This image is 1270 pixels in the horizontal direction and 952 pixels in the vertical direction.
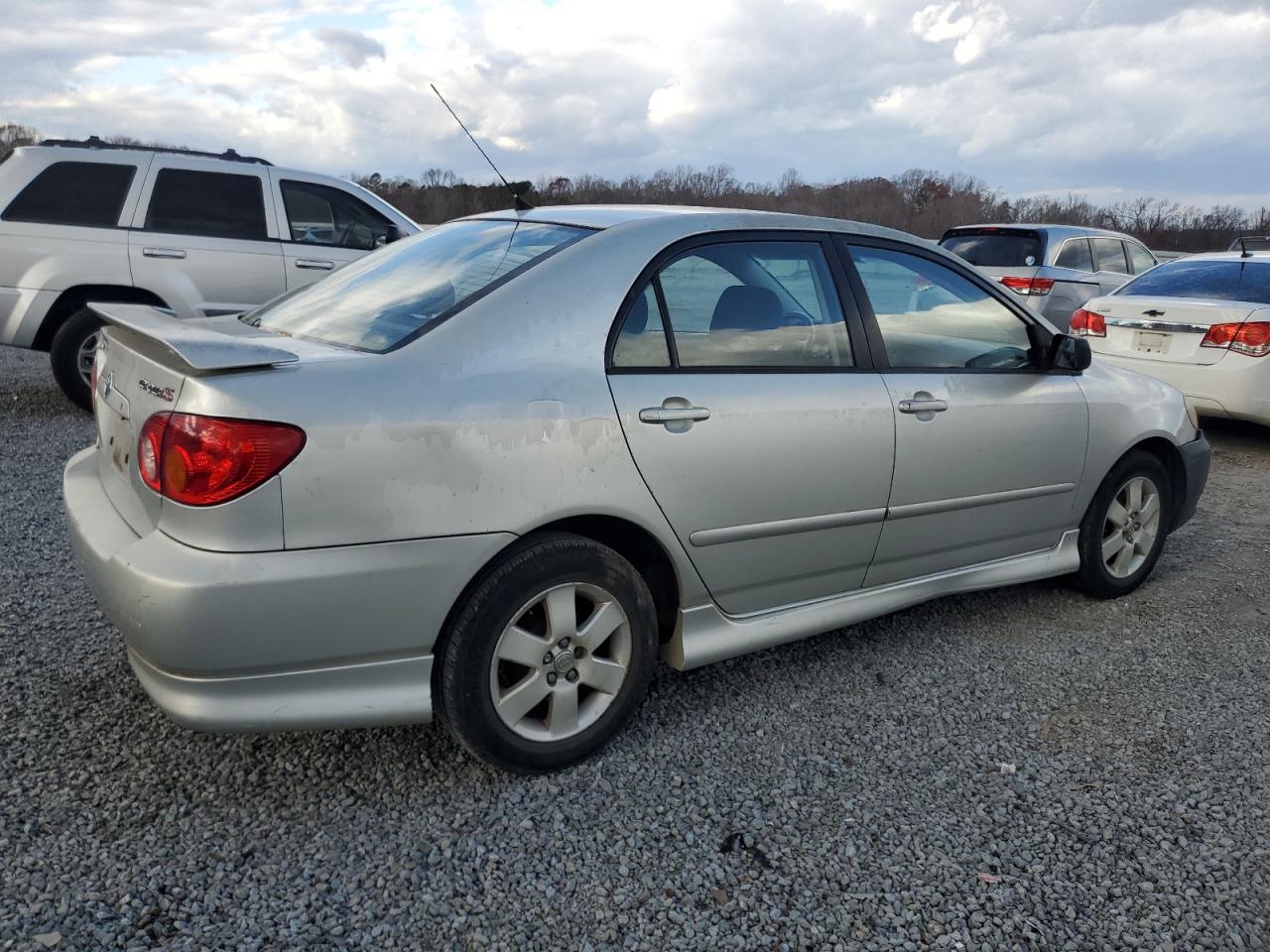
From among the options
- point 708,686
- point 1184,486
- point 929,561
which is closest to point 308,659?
point 708,686

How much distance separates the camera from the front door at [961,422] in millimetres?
3484

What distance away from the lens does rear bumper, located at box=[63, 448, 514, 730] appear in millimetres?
2316

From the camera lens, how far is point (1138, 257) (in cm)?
1262

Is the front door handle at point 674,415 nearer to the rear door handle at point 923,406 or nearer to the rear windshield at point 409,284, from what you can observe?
the rear windshield at point 409,284

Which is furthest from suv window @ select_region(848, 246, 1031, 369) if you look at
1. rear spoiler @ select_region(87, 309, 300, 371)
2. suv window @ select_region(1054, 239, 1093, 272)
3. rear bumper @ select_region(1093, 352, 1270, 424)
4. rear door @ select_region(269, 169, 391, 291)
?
suv window @ select_region(1054, 239, 1093, 272)

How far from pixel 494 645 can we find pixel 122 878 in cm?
100

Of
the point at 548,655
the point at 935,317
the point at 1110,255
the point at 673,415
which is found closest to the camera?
the point at 548,655

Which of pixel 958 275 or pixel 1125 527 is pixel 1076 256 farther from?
pixel 958 275

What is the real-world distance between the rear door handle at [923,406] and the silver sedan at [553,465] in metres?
0.01

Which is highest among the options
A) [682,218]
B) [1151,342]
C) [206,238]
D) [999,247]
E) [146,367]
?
[682,218]

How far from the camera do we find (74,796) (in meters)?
2.63

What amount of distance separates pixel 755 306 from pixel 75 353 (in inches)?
230

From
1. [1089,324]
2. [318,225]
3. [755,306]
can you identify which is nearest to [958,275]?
[755,306]

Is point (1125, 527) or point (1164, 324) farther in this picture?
point (1164, 324)
